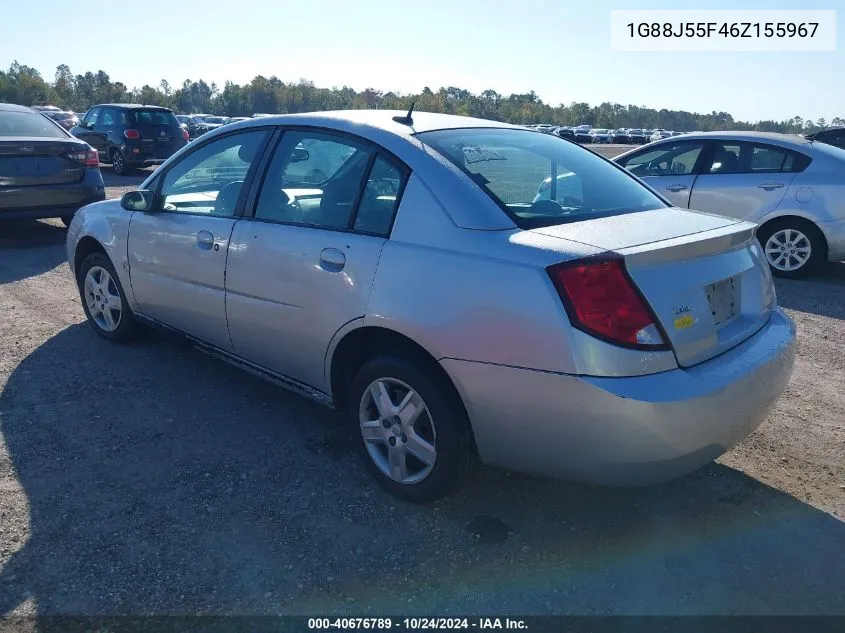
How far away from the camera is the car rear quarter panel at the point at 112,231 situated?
4559mm

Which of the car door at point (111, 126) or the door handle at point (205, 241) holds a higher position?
the car door at point (111, 126)

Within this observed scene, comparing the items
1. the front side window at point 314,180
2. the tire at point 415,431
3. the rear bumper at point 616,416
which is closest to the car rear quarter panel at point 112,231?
the front side window at point 314,180

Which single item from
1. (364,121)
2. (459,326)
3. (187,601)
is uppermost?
(364,121)

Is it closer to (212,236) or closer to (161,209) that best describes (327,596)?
(212,236)

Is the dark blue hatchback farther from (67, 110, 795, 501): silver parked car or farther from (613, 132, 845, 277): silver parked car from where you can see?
(67, 110, 795, 501): silver parked car

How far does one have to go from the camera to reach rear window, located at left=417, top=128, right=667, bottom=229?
9.64 ft

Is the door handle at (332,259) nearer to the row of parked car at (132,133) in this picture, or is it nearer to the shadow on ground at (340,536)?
the shadow on ground at (340,536)

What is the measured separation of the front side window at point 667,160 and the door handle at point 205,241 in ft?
18.2

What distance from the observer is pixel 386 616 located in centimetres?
240

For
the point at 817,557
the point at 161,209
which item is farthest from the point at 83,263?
the point at 817,557

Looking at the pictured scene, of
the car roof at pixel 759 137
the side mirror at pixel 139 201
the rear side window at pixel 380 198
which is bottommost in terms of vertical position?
the side mirror at pixel 139 201

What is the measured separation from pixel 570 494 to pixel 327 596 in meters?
1.26

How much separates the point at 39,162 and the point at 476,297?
294 inches

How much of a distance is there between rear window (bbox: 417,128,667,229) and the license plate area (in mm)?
584
